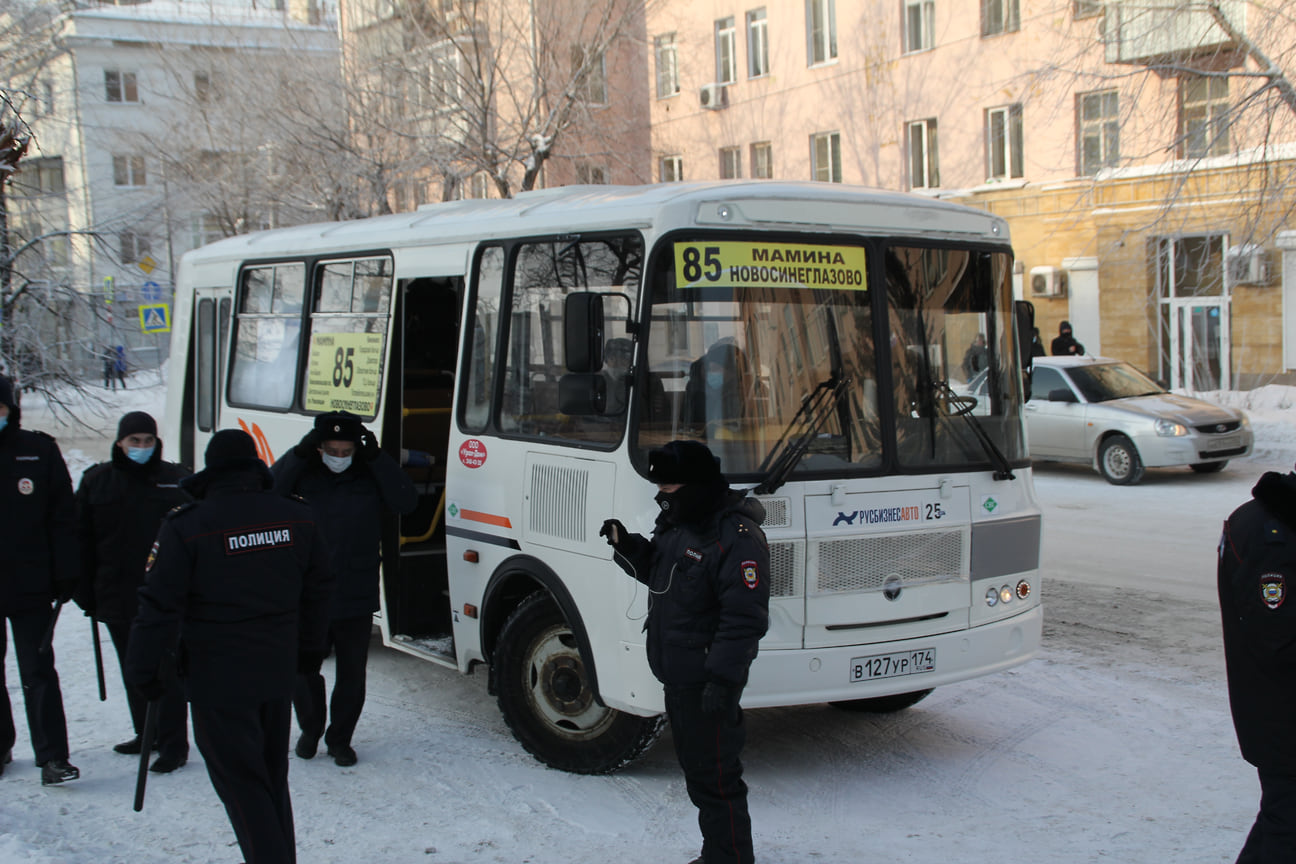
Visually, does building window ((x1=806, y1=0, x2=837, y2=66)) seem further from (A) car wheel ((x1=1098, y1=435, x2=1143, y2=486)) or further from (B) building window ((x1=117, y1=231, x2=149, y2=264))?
(B) building window ((x1=117, y1=231, x2=149, y2=264))

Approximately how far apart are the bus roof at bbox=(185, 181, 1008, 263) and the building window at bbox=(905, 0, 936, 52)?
80.0 ft

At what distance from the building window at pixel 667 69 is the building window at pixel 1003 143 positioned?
1027 cm

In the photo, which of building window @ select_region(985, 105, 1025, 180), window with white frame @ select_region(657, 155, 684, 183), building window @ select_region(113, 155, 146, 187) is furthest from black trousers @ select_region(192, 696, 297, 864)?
window with white frame @ select_region(657, 155, 684, 183)

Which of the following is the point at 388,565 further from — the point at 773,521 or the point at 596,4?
the point at 596,4

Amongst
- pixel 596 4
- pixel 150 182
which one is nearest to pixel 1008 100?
pixel 596 4

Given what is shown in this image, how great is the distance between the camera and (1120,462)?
645 inches

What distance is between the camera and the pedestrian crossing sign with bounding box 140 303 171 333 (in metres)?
19.3

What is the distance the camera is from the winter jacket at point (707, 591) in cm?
446

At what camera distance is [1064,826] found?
5324 mm

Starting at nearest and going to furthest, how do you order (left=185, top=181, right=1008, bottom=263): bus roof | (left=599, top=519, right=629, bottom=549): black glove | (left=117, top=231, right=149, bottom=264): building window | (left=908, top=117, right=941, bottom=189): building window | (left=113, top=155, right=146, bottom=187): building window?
1. (left=599, top=519, right=629, bottom=549): black glove
2. (left=185, top=181, right=1008, bottom=263): bus roof
3. (left=117, top=231, right=149, bottom=264): building window
4. (left=113, top=155, right=146, bottom=187): building window
5. (left=908, top=117, right=941, bottom=189): building window

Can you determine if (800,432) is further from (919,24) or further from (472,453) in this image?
(919,24)

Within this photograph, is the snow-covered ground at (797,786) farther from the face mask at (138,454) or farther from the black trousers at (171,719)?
the face mask at (138,454)

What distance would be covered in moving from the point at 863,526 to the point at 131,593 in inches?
136

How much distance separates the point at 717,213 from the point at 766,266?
1.05ft
